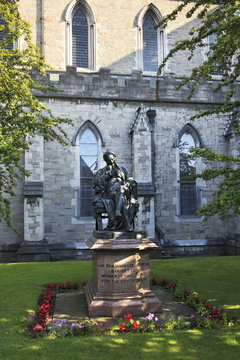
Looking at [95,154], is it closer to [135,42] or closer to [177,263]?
[177,263]

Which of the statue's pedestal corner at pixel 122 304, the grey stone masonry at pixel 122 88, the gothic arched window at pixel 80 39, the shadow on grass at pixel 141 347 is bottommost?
the shadow on grass at pixel 141 347

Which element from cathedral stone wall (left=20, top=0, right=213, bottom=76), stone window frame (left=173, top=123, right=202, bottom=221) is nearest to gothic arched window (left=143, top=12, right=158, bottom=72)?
cathedral stone wall (left=20, top=0, right=213, bottom=76)

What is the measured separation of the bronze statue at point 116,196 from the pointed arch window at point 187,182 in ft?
30.0

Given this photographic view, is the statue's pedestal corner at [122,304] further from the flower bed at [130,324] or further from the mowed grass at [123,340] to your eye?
the mowed grass at [123,340]

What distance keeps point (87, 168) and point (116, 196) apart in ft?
27.6

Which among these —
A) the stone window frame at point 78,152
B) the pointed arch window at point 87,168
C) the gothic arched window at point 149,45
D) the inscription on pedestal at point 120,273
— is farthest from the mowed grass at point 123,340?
the gothic arched window at point 149,45

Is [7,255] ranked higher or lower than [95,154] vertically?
lower

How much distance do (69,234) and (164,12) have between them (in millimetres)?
14790

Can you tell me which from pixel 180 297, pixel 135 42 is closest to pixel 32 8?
pixel 135 42

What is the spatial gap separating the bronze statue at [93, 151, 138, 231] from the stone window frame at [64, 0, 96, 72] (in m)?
13.7

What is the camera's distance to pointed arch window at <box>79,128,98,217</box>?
15.3 m

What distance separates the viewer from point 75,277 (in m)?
10.1

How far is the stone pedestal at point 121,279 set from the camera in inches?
254

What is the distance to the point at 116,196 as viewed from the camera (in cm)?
719
